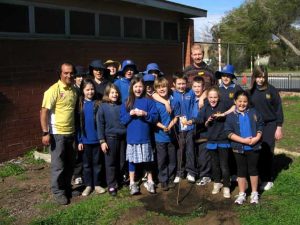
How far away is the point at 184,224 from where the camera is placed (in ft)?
16.1

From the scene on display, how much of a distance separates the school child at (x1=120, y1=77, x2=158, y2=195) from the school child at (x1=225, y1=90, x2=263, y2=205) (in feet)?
3.50

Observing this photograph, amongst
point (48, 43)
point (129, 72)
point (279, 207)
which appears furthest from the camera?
point (48, 43)

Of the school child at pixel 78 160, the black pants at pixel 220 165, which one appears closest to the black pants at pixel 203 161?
the black pants at pixel 220 165

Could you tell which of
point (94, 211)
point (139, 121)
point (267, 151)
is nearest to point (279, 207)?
point (267, 151)

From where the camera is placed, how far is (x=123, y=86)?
20.7ft

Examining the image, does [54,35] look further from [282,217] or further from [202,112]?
[282,217]

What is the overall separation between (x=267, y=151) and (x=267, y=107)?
0.64 meters

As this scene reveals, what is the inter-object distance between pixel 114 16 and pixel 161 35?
2314mm

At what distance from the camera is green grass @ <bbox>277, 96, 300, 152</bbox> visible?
29.2 ft

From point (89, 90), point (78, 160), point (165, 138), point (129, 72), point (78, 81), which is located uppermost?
point (129, 72)

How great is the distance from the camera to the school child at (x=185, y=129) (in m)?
6.22

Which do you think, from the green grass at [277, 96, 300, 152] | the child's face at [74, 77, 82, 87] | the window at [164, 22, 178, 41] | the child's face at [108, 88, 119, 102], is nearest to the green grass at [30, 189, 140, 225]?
the child's face at [108, 88, 119, 102]

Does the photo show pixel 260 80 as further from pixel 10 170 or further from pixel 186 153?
pixel 10 170

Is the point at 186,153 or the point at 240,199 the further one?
the point at 186,153
